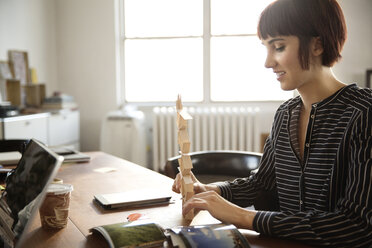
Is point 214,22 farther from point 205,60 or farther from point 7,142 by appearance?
point 7,142

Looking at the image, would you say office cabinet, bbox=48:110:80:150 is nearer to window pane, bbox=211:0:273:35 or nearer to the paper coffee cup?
window pane, bbox=211:0:273:35

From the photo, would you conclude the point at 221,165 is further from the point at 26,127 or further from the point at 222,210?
the point at 26,127

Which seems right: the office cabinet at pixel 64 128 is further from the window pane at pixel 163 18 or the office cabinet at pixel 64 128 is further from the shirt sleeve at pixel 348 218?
the shirt sleeve at pixel 348 218

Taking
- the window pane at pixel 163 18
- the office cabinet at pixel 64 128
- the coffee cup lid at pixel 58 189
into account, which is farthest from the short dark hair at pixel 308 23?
the window pane at pixel 163 18

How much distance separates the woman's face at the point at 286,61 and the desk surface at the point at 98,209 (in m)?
0.46

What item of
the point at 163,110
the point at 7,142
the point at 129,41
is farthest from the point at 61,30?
the point at 7,142

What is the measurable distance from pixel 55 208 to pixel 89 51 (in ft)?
12.2

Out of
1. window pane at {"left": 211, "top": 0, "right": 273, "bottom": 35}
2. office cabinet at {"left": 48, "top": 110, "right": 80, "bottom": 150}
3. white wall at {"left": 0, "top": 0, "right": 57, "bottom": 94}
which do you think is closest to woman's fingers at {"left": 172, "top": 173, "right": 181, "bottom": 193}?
office cabinet at {"left": 48, "top": 110, "right": 80, "bottom": 150}

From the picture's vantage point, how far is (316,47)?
3.82ft

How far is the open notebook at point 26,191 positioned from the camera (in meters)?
0.78

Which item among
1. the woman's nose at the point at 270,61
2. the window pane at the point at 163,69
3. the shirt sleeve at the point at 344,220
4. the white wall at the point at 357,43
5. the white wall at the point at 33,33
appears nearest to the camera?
the shirt sleeve at the point at 344,220

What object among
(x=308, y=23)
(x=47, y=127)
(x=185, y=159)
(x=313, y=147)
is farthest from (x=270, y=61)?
(x=47, y=127)

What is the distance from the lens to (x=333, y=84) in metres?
1.22

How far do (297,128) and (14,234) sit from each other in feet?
2.84
